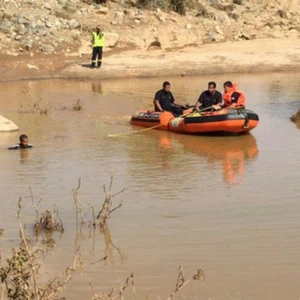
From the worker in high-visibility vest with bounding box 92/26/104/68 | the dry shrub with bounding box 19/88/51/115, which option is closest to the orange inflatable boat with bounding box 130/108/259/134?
the dry shrub with bounding box 19/88/51/115

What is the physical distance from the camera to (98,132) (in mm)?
17688

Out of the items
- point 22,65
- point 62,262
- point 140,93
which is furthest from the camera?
point 22,65

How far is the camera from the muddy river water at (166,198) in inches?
332

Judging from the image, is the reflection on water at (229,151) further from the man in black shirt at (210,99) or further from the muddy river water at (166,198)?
the man in black shirt at (210,99)

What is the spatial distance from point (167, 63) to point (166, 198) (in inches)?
670

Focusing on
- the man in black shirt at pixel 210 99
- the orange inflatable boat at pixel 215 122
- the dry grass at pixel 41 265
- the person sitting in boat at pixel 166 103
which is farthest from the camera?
the person sitting in boat at pixel 166 103

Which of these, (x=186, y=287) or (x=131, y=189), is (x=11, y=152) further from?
(x=186, y=287)

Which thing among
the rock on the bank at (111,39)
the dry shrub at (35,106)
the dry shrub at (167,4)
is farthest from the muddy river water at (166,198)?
the dry shrub at (167,4)

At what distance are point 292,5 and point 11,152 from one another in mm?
24108

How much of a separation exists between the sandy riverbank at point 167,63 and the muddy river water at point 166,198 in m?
6.18

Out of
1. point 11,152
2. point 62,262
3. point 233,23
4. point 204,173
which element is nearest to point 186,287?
point 62,262

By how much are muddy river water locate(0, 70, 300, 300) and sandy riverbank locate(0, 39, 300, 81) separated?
6.18 m

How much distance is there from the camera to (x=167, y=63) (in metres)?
28.5

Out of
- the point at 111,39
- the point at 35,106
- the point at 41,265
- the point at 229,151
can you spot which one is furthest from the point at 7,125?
the point at 111,39
